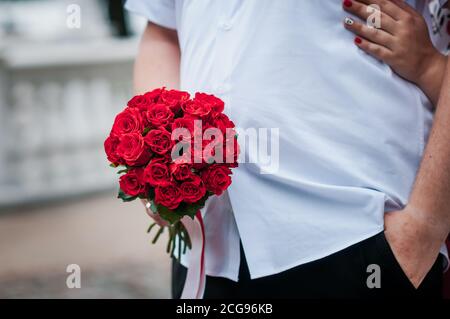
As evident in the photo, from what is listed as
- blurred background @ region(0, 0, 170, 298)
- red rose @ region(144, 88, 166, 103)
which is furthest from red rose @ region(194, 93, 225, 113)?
blurred background @ region(0, 0, 170, 298)

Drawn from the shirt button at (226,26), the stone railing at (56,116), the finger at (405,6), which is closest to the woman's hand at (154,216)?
the shirt button at (226,26)

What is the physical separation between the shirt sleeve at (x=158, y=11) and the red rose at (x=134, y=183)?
1.57 ft

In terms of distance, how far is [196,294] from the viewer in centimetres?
163

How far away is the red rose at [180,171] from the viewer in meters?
1.42

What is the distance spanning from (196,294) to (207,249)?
0.38ft

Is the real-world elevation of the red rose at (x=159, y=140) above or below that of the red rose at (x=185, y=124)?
below

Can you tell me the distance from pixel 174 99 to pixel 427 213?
60 centimetres

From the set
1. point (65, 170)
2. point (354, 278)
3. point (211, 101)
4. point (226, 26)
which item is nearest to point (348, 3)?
point (226, 26)

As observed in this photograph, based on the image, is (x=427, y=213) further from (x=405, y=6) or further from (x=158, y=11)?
(x=158, y=11)

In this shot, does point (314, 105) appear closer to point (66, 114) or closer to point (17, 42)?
point (66, 114)

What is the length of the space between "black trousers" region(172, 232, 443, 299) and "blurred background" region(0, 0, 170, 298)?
123 inches

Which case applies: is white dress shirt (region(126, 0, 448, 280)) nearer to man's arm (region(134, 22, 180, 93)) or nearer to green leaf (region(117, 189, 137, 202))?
green leaf (region(117, 189, 137, 202))

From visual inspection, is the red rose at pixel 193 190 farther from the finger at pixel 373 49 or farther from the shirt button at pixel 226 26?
the finger at pixel 373 49

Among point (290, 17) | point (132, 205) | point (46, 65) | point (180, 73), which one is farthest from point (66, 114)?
point (290, 17)
